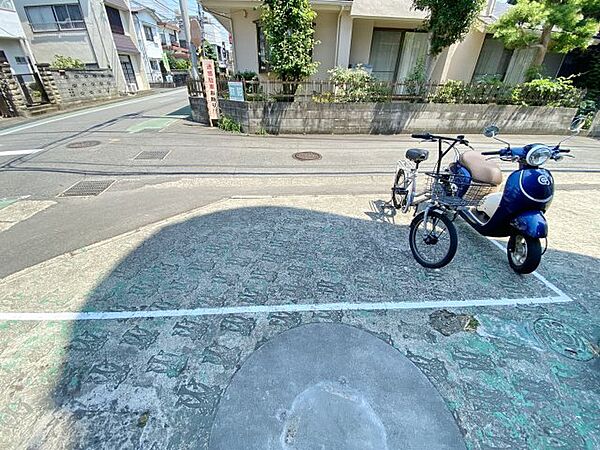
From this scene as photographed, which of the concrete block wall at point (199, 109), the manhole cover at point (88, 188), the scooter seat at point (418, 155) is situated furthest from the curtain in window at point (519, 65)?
the manhole cover at point (88, 188)

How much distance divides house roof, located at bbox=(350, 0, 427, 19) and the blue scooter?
890 centimetres

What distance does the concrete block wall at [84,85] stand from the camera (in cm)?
1326

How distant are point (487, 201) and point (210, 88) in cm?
854

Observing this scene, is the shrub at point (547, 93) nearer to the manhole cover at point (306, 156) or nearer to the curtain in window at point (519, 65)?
the curtain in window at point (519, 65)

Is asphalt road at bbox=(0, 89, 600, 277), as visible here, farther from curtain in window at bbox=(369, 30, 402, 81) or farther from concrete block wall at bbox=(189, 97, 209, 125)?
curtain in window at bbox=(369, 30, 402, 81)

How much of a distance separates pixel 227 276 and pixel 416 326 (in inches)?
74.3

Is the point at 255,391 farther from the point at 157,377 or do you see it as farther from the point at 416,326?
the point at 416,326

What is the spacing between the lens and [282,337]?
2.16 meters

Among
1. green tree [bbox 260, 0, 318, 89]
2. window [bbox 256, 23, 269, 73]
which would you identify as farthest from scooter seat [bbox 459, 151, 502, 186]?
window [bbox 256, 23, 269, 73]

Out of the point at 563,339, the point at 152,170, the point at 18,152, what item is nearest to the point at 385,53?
the point at 152,170

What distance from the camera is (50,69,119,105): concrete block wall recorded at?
43.5ft

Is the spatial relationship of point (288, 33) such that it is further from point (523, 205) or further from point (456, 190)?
point (523, 205)

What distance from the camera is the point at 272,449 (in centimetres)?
149

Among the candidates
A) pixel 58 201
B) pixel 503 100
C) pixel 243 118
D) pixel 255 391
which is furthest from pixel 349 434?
pixel 503 100
